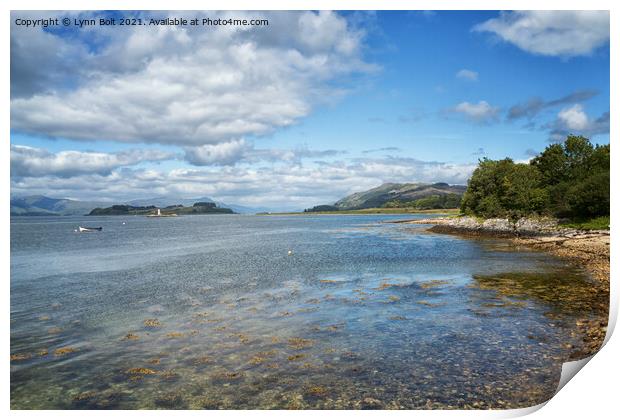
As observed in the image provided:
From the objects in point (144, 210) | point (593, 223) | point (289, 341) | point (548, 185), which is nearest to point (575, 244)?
point (593, 223)

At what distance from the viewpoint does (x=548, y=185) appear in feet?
172

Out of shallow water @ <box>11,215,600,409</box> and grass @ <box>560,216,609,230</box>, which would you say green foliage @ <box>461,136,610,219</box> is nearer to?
grass @ <box>560,216,609,230</box>

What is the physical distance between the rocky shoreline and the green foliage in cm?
174

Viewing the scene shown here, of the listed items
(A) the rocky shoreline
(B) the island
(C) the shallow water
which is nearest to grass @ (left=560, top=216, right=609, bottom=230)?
(A) the rocky shoreline

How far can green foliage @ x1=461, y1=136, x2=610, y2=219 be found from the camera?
3459 cm

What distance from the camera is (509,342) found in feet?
35.7

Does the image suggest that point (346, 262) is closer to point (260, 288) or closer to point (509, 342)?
point (260, 288)

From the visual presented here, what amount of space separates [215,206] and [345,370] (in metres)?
→ 134

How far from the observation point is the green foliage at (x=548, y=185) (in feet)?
113

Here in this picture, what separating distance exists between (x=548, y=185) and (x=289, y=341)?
51670 millimetres

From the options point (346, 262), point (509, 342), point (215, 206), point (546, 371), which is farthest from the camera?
point (215, 206)

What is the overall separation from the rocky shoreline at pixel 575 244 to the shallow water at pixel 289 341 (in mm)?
503
